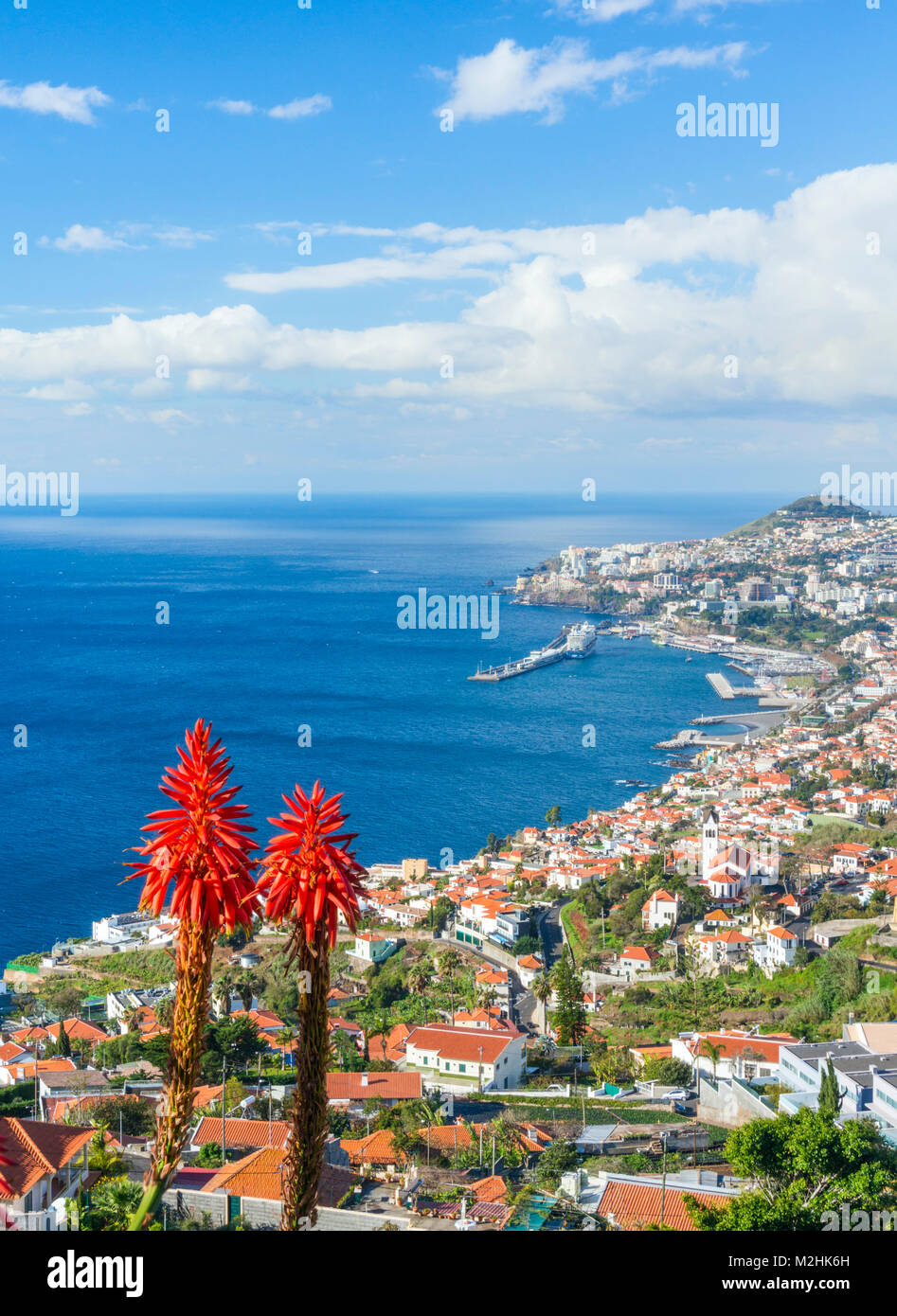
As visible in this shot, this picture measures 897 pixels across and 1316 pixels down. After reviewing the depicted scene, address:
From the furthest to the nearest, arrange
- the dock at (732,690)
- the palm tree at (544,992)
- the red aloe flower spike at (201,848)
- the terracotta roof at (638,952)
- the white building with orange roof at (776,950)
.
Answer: the dock at (732,690), the terracotta roof at (638,952), the white building with orange roof at (776,950), the palm tree at (544,992), the red aloe flower spike at (201,848)

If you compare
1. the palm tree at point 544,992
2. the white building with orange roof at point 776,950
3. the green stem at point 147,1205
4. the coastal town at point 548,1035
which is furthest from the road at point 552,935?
the green stem at point 147,1205

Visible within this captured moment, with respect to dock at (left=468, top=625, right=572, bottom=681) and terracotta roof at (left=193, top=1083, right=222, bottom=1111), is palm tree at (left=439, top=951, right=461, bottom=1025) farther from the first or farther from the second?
dock at (left=468, top=625, right=572, bottom=681)

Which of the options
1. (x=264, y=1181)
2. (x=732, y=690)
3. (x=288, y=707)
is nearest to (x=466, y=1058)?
(x=264, y=1181)

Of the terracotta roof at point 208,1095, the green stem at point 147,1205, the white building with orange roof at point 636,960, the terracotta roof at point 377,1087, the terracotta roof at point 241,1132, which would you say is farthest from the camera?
the white building with orange roof at point 636,960

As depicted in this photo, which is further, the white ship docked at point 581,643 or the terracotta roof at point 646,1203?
the white ship docked at point 581,643

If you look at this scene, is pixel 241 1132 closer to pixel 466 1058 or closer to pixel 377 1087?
pixel 377 1087

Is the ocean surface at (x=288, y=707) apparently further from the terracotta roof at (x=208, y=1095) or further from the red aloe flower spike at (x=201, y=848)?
the red aloe flower spike at (x=201, y=848)

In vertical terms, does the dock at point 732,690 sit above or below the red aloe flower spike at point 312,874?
above
